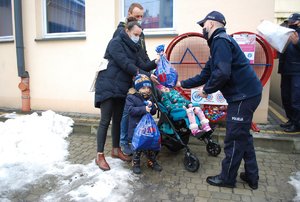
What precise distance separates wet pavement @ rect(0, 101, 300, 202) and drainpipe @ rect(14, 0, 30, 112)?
6.04 ft

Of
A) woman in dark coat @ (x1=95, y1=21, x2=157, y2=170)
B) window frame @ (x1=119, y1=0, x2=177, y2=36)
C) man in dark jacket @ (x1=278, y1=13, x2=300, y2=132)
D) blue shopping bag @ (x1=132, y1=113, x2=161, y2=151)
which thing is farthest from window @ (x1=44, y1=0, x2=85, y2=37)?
man in dark jacket @ (x1=278, y1=13, x2=300, y2=132)

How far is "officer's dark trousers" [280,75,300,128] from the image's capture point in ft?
15.6

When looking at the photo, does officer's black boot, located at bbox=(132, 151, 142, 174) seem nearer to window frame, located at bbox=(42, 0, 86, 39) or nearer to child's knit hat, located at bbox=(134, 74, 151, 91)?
child's knit hat, located at bbox=(134, 74, 151, 91)

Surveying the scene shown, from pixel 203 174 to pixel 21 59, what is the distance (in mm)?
4662

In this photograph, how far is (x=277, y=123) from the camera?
216 inches

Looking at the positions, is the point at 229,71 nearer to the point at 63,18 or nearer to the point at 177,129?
the point at 177,129

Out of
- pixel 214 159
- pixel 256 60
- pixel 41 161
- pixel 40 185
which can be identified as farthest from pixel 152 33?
pixel 40 185

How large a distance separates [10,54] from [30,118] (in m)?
2.05

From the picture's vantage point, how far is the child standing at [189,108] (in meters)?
3.81

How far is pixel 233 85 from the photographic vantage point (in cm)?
332

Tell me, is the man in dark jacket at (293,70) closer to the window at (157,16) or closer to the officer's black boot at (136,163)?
the window at (157,16)

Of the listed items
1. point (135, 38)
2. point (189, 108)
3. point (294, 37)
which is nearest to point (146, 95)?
point (189, 108)

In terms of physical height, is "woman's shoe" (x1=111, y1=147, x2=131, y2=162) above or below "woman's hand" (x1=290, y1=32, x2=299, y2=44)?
below

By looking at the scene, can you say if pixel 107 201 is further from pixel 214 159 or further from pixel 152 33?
pixel 152 33
